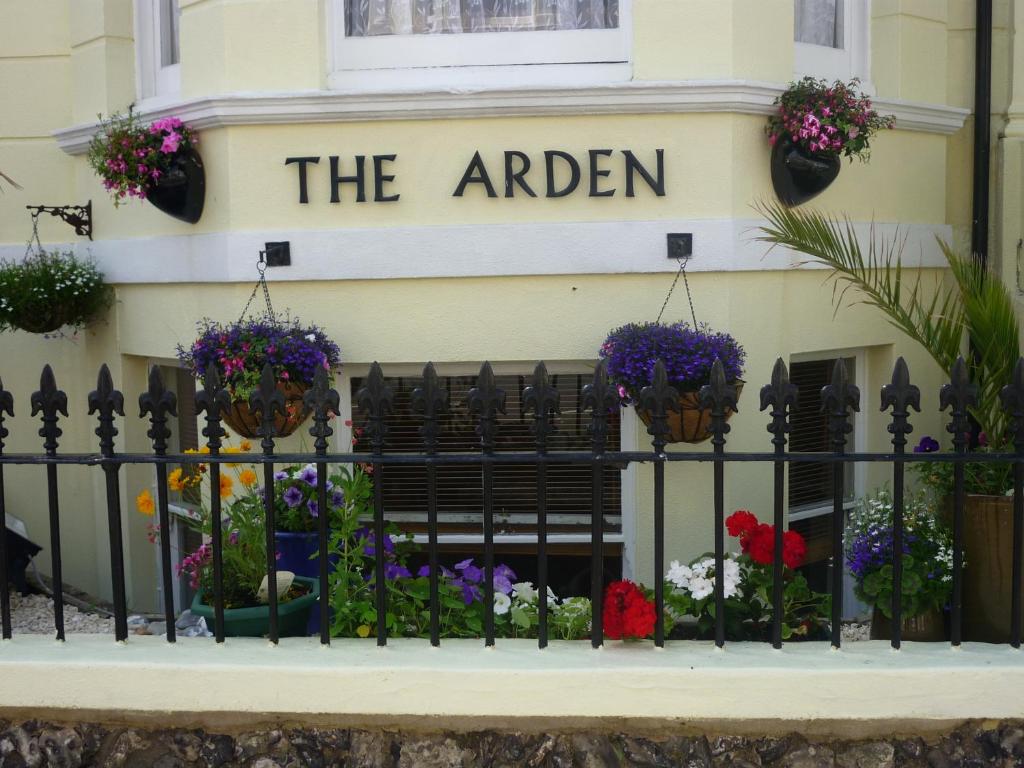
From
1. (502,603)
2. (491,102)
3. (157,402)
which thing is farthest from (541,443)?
(491,102)

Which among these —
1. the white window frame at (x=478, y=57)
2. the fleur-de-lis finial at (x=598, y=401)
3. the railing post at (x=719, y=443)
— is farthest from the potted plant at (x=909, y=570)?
the white window frame at (x=478, y=57)

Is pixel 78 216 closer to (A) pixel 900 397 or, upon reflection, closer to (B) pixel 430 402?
(B) pixel 430 402

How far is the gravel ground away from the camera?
17.5 ft

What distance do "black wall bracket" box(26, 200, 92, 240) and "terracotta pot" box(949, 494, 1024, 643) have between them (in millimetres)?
4458

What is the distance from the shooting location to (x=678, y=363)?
439 centimetres

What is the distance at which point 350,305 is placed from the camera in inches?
196

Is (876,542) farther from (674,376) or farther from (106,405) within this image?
(106,405)

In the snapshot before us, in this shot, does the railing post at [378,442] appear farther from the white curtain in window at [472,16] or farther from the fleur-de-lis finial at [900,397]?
the white curtain in window at [472,16]

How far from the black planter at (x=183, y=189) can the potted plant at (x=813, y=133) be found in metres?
2.49

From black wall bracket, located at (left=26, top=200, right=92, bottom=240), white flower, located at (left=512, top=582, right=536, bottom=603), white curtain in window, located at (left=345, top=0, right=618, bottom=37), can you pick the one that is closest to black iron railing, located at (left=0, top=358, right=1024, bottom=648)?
white flower, located at (left=512, top=582, right=536, bottom=603)

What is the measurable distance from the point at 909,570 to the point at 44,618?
3980 millimetres

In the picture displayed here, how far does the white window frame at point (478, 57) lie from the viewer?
4863mm

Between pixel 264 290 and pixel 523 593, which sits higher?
pixel 264 290

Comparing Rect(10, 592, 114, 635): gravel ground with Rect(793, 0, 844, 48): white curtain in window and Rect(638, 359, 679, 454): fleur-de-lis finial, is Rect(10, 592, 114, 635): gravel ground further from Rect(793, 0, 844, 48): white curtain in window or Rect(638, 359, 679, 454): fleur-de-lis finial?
Rect(793, 0, 844, 48): white curtain in window
